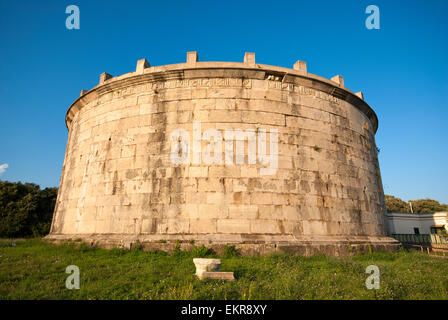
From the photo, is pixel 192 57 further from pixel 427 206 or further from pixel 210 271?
pixel 427 206

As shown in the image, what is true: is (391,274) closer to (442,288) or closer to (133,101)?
(442,288)

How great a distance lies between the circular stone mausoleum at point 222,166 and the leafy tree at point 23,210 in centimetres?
1181

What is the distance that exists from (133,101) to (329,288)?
9369 mm

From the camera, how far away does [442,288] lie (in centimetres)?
537

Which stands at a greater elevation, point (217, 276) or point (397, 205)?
point (397, 205)

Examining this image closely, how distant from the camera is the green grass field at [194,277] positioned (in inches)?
189

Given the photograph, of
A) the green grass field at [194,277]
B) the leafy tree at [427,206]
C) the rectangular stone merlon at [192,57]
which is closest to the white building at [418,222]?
the green grass field at [194,277]

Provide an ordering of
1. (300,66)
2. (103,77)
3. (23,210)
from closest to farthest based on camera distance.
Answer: (300,66)
(103,77)
(23,210)

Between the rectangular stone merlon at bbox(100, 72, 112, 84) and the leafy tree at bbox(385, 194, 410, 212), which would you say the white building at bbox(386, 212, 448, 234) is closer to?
the leafy tree at bbox(385, 194, 410, 212)

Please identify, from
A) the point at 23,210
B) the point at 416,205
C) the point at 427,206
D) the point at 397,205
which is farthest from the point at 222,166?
the point at 427,206

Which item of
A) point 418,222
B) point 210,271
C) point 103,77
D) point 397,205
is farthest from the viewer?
point 397,205

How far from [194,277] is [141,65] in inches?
342

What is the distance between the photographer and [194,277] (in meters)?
5.60

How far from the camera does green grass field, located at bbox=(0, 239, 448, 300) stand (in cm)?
481
